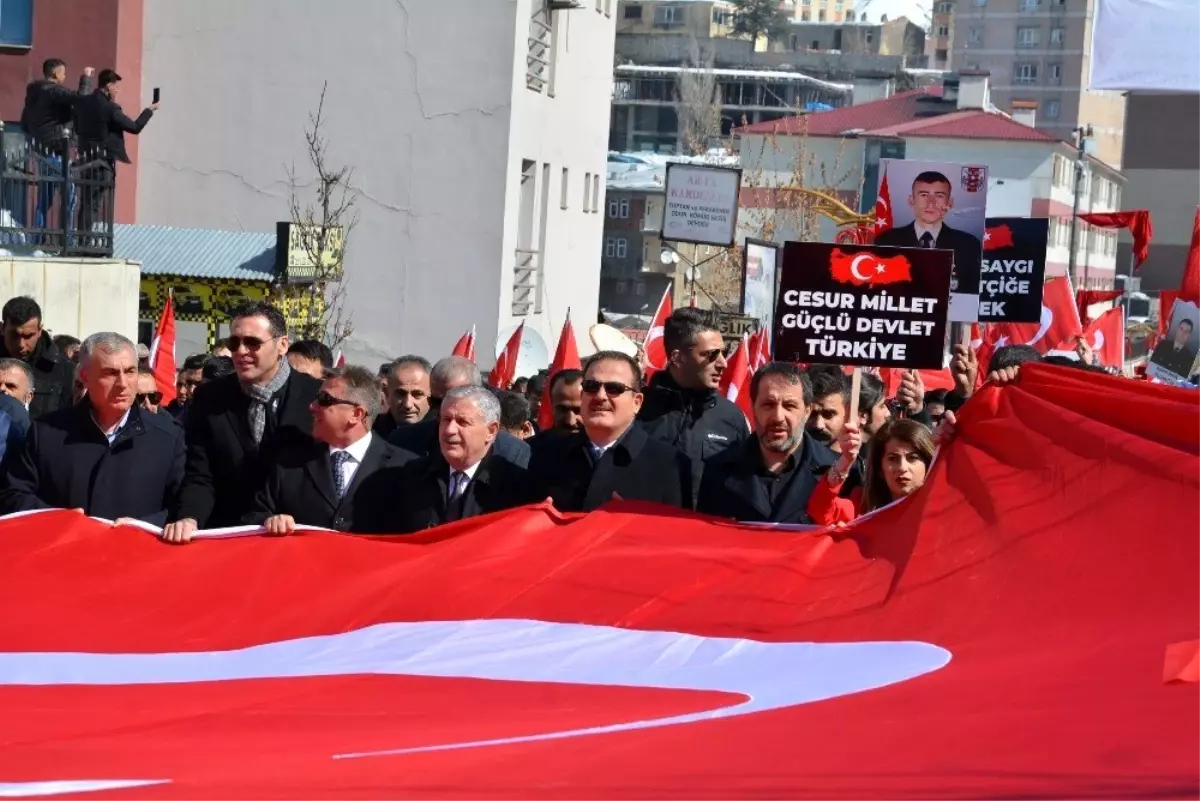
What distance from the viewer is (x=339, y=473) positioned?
7.81 metres

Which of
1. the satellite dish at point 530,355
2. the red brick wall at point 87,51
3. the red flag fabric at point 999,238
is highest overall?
the red brick wall at point 87,51

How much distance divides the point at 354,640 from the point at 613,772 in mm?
2391

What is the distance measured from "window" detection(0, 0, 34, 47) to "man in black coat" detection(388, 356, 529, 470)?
1972cm

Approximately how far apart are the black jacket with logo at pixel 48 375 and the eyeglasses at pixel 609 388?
500 cm

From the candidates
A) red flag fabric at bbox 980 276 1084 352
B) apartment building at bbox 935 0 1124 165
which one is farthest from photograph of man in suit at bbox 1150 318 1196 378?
apartment building at bbox 935 0 1124 165

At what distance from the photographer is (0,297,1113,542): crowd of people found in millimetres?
7680

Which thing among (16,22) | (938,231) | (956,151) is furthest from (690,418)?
(956,151)

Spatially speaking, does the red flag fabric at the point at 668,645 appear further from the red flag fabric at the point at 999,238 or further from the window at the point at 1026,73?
the window at the point at 1026,73

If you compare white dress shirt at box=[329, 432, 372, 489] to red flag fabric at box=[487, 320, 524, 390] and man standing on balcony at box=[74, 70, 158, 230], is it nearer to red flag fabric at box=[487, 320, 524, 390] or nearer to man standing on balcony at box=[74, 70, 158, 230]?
red flag fabric at box=[487, 320, 524, 390]

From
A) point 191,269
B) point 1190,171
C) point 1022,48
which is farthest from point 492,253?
point 1022,48

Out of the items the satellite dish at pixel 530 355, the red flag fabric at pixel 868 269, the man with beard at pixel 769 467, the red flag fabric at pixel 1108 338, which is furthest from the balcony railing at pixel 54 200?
the man with beard at pixel 769 467

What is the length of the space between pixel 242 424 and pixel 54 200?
1231cm

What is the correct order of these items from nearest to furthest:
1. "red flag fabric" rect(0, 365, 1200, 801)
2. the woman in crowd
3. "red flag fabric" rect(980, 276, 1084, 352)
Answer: "red flag fabric" rect(0, 365, 1200, 801) < the woman in crowd < "red flag fabric" rect(980, 276, 1084, 352)

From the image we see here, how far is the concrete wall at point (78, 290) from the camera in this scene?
739 inches
